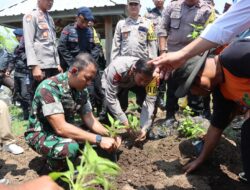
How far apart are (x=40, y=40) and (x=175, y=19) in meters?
1.78

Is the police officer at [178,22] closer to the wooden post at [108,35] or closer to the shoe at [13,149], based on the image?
the shoe at [13,149]

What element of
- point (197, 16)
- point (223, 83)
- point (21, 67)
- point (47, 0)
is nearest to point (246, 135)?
point (223, 83)

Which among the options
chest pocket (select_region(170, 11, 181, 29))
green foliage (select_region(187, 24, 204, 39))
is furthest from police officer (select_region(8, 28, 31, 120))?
green foliage (select_region(187, 24, 204, 39))

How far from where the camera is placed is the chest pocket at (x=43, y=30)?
4.60 m

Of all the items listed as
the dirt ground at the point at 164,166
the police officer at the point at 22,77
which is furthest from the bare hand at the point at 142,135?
the police officer at the point at 22,77

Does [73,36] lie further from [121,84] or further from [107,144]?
[107,144]

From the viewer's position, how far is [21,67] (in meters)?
6.50

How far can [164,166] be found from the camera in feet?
11.6

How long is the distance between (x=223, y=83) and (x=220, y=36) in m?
0.56

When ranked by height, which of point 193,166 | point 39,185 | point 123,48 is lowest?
point 193,166

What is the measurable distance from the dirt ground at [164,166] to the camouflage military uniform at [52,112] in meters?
0.44

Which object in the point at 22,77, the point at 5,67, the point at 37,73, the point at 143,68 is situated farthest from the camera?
the point at 5,67

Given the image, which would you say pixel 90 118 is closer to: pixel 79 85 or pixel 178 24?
pixel 79 85

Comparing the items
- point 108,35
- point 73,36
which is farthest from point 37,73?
point 108,35
